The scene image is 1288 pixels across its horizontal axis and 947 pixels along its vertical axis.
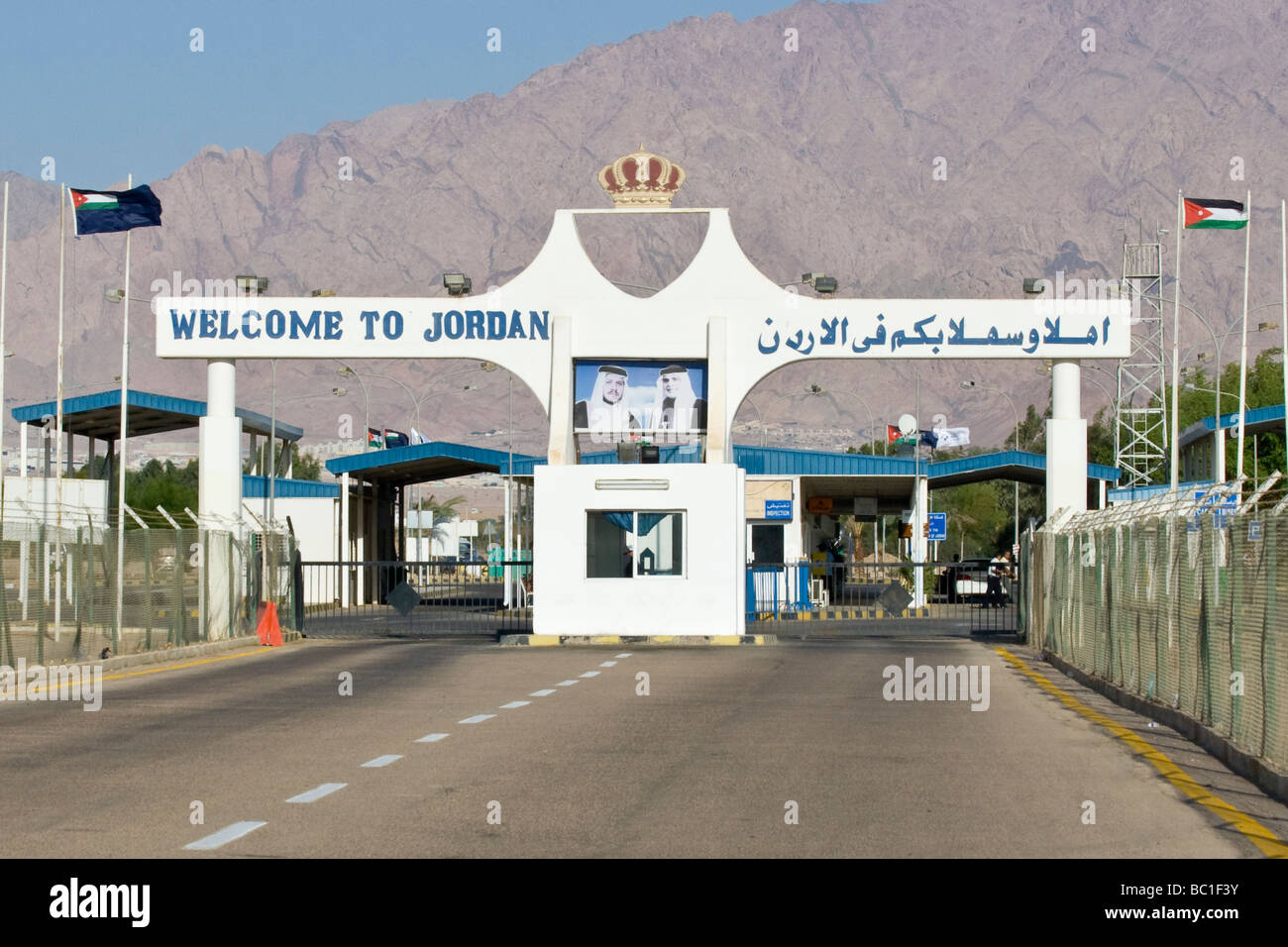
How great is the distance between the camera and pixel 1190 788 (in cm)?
1187

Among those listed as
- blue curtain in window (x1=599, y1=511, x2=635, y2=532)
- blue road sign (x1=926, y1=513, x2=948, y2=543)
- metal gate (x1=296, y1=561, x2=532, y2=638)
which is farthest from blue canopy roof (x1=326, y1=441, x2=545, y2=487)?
blue curtain in window (x1=599, y1=511, x2=635, y2=532)

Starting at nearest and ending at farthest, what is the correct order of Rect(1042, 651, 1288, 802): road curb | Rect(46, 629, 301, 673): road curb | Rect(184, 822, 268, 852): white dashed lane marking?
Rect(184, 822, 268, 852): white dashed lane marking < Rect(1042, 651, 1288, 802): road curb < Rect(46, 629, 301, 673): road curb

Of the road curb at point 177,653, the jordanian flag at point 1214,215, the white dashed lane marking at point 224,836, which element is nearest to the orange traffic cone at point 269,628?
the road curb at point 177,653

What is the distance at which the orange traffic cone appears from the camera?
31.6 meters

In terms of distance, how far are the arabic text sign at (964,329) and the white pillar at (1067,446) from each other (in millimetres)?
541

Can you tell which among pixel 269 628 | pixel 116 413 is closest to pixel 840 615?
pixel 269 628

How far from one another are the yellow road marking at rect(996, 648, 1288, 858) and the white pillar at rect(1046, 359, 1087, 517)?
1336cm

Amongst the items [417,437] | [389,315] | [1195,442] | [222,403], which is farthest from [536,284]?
[1195,442]

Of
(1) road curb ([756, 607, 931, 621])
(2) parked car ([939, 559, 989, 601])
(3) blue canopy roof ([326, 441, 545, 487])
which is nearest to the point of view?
(1) road curb ([756, 607, 931, 621])

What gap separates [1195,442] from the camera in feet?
300

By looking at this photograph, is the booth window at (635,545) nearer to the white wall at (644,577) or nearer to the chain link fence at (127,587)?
the white wall at (644,577)

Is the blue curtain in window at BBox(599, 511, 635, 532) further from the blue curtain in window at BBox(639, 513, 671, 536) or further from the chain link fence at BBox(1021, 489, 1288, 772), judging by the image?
the chain link fence at BBox(1021, 489, 1288, 772)
